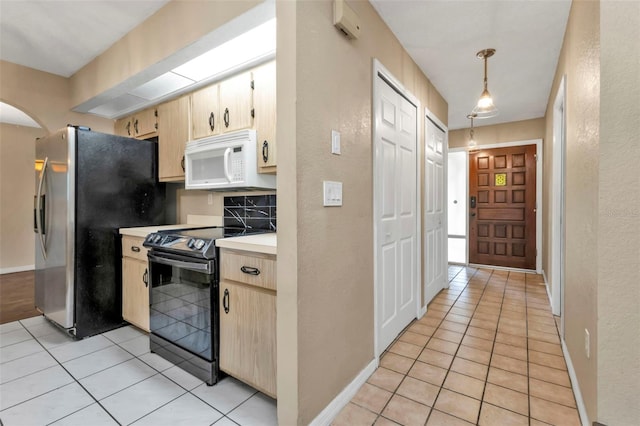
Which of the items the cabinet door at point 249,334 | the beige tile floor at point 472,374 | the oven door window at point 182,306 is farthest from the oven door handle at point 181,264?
the beige tile floor at point 472,374

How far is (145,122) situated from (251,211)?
1.66m

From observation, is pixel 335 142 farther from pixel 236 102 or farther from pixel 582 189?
pixel 582 189

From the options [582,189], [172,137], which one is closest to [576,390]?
[582,189]

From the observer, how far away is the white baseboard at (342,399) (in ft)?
4.75

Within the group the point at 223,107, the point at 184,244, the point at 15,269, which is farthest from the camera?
the point at 15,269

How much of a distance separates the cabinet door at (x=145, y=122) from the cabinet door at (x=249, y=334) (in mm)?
2208

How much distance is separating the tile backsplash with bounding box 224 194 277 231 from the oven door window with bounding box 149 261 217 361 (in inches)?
31.2

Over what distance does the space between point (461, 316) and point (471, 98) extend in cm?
264

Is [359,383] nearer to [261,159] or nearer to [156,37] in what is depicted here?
[261,159]

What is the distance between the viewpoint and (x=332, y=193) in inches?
59.5

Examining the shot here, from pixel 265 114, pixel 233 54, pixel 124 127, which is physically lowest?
pixel 265 114

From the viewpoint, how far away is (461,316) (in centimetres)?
290

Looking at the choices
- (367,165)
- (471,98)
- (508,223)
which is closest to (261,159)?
(367,165)

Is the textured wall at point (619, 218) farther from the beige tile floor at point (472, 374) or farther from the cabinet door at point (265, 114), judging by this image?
the cabinet door at point (265, 114)
